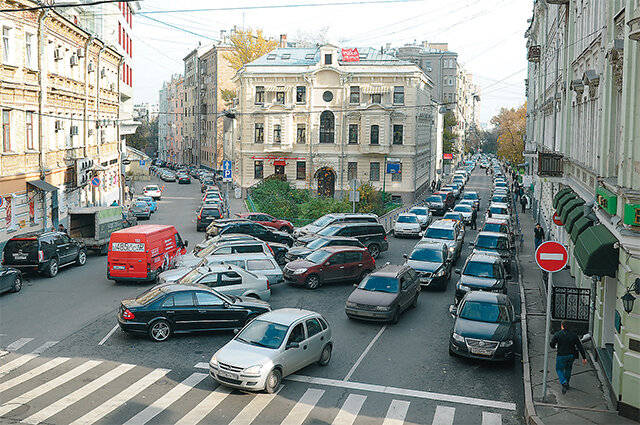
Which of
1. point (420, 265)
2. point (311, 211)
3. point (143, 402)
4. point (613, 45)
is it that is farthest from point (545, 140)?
point (143, 402)

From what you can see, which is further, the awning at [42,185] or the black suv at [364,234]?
the black suv at [364,234]

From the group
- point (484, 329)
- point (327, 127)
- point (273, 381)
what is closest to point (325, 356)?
point (273, 381)

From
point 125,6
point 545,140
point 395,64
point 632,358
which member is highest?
point 125,6

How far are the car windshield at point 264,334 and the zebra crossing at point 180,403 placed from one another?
39.7 inches

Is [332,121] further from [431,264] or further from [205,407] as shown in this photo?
[205,407]

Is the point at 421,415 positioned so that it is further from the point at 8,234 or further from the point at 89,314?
the point at 8,234

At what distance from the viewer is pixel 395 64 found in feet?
195

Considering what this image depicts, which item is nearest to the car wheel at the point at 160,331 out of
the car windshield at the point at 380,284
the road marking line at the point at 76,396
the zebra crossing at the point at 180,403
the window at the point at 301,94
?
the road marking line at the point at 76,396

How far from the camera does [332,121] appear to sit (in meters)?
60.6

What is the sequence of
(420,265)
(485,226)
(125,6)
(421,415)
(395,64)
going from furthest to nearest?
1. (395,64)
2. (125,6)
3. (485,226)
4. (420,265)
5. (421,415)

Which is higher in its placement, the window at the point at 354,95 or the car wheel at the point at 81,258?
the window at the point at 354,95

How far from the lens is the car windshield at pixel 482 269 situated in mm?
22812

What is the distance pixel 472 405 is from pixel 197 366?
640 centimetres

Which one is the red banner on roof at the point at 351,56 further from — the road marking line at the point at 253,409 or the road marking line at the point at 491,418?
the road marking line at the point at 491,418
